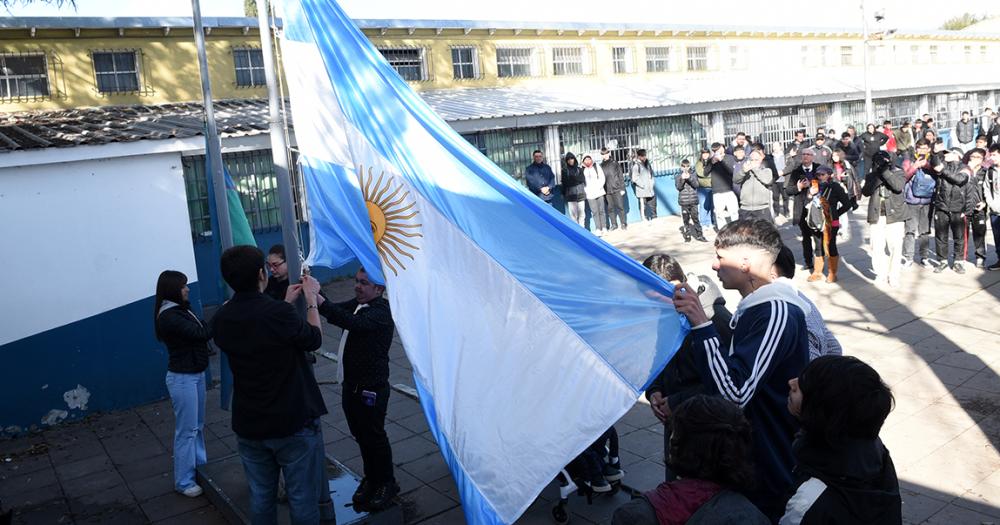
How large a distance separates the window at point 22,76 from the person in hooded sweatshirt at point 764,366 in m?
16.5

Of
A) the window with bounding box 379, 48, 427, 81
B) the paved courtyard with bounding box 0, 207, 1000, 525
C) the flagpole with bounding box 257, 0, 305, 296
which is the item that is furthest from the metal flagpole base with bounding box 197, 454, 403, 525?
the window with bounding box 379, 48, 427, 81

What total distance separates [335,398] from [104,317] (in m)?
2.69

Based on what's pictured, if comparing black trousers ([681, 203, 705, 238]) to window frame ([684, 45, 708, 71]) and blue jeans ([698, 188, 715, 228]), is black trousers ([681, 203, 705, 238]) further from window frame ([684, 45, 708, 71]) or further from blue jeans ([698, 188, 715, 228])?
window frame ([684, 45, 708, 71])

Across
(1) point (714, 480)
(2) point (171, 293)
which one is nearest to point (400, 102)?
(1) point (714, 480)

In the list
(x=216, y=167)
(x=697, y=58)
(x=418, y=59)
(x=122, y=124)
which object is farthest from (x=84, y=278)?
(x=697, y=58)

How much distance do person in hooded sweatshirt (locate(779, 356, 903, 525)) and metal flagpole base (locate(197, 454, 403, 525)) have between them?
3.19m

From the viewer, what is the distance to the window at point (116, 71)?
16.4 metres

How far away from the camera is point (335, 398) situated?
27.2 feet

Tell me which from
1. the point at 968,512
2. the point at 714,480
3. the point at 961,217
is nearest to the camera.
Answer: the point at 714,480

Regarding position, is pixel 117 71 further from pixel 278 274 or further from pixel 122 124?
pixel 278 274

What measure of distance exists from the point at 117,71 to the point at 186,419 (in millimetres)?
13215

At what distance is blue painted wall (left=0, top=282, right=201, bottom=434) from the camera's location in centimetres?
791

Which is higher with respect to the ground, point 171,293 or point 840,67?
point 840,67

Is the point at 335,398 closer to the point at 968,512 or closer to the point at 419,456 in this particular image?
the point at 419,456
